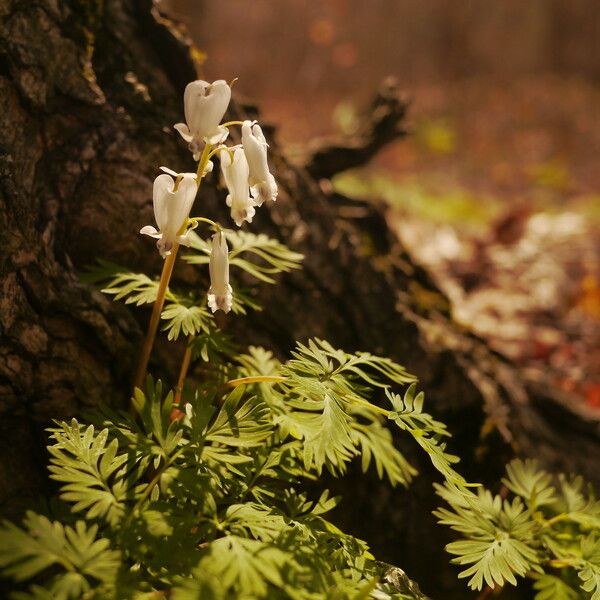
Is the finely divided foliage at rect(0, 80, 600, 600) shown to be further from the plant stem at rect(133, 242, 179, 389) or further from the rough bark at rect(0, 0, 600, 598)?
the rough bark at rect(0, 0, 600, 598)

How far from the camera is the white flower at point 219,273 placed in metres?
1.78

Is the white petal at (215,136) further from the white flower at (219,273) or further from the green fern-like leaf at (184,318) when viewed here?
the green fern-like leaf at (184,318)

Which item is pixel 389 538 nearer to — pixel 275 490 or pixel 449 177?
pixel 275 490

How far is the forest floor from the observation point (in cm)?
475

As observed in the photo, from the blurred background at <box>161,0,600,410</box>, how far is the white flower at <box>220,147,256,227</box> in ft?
4.24

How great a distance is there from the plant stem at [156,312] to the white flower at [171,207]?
1.7 inches

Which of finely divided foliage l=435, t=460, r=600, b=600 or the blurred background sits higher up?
the blurred background

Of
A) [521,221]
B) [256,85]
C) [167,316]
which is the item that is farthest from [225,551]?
[256,85]

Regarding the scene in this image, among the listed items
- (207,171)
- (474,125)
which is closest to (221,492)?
(207,171)

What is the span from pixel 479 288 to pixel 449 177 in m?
4.62

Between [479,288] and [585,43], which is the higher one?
[585,43]

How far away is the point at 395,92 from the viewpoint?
3596mm

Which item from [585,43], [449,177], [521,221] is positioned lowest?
[521,221]

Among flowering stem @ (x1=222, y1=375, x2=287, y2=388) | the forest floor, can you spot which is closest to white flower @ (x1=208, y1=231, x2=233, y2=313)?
flowering stem @ (x1=222, y1=375, x2=287, y2=388)
